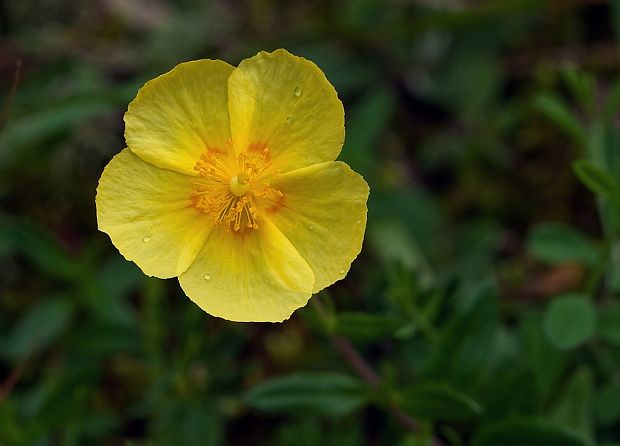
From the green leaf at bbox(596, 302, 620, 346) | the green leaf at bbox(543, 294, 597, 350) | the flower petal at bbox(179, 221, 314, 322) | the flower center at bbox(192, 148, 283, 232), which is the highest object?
the flower center at bbox(192, 148, 283, 232)

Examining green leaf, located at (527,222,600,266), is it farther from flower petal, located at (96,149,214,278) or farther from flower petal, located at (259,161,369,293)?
flower petal, located at (96,149,214,278)

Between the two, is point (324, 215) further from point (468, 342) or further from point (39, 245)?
point (39, 245)

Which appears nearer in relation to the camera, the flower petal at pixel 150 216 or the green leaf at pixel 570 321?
the flower petal at pixel 150 216

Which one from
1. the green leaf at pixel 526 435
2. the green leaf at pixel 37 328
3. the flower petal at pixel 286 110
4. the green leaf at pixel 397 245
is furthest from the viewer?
the green leaf at pixel 397 245

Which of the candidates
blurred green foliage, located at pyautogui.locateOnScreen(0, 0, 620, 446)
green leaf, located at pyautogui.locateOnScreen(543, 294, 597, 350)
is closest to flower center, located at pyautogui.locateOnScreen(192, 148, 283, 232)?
blurred green foliage, located at pyautogui.locateOnScreen(0, 0, 620, 446)

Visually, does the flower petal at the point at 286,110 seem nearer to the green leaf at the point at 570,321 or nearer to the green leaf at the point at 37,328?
the green leaf at the point at 570,321

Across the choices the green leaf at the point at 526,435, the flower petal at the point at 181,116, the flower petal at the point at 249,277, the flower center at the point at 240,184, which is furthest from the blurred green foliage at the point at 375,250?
the flower petal at the point at 181,116

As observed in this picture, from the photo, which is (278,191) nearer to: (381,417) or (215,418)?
(215,418)
